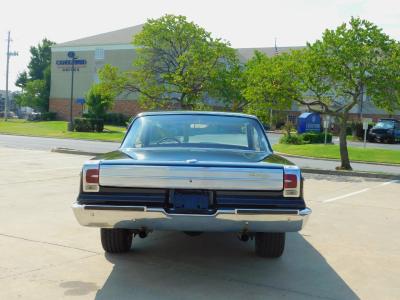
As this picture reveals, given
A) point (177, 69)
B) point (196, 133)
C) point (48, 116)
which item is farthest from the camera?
point (48, 116)

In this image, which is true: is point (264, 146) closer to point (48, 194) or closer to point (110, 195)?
point (110, 195)

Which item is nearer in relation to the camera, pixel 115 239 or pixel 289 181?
pixel 289 181

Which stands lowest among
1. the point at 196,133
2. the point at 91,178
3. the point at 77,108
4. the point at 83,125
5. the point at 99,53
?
the point at 83,125

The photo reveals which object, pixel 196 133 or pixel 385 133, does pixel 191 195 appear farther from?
pixel 385 133

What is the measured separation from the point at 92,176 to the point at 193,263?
1536 millimetres

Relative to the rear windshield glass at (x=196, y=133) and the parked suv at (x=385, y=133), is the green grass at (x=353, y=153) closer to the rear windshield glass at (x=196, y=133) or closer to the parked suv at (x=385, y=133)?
the parked suv at (x=385, y=133)

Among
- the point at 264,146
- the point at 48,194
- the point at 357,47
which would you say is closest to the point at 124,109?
the point at 357,47

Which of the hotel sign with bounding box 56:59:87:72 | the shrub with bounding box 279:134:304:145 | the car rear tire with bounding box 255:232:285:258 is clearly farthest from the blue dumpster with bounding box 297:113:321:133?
the car rear tire with bounding box 255:232:285:258

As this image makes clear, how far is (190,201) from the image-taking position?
4.59m

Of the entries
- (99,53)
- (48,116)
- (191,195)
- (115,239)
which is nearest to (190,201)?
(191,195)

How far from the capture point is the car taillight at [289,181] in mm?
4598

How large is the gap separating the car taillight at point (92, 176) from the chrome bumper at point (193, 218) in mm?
237

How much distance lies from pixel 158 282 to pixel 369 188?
31.7 feet

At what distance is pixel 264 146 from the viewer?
5.96 m
